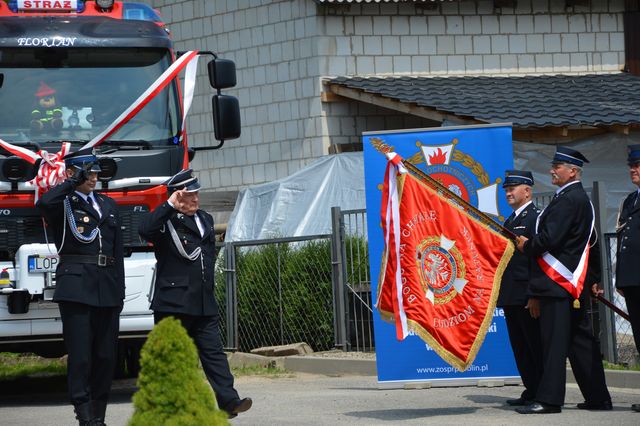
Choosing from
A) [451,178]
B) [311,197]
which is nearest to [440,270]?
[451,178]

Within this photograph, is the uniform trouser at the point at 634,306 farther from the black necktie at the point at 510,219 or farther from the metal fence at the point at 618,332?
the metal fence at the point at 618,332

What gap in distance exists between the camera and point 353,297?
49.0 feet

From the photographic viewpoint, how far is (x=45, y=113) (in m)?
11.7

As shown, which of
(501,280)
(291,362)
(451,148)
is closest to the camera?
(501,280)

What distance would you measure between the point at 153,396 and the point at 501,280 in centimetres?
533

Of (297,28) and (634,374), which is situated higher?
(297,28)

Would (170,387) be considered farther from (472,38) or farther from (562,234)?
(472,38)

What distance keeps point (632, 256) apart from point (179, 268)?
3.29 meters

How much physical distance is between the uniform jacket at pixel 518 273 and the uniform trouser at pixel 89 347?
298 cm

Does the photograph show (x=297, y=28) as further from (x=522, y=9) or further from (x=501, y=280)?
(x=501, y=280)

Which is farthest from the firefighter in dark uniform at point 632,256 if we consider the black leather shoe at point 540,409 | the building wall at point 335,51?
the building wall at point 335,51

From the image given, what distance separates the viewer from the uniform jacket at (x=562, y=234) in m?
10.0

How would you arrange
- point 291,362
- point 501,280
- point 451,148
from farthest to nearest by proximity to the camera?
point 291,362, point 451,148, point 501,280

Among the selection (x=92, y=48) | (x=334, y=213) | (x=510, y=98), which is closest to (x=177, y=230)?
(x=92, y=48)
